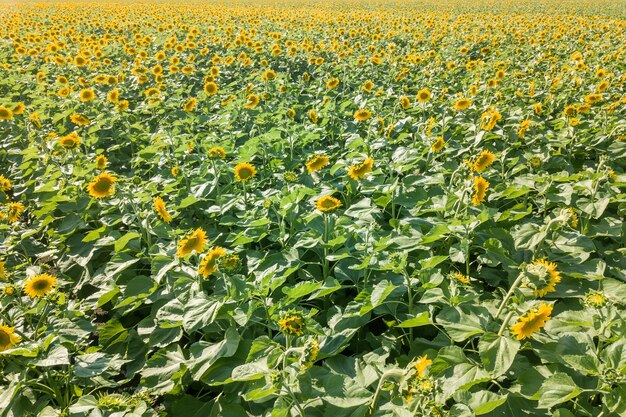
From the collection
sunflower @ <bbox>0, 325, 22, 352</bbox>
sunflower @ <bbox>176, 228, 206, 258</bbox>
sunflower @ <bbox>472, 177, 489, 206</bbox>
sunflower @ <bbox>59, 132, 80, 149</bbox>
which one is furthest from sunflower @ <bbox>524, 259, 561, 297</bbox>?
sunflower @ <bbox>59, 132, 80, 149</bbox>

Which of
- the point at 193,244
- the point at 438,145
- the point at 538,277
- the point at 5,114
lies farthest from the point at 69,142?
the point at 538,277

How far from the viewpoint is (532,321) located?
5.60ft

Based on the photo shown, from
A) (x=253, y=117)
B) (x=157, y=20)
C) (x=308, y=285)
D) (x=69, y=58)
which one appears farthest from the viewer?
(x=157, y=20)

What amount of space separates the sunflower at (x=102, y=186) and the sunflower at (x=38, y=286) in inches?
35.0

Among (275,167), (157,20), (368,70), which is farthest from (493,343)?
(157,20)

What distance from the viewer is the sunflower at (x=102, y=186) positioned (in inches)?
124

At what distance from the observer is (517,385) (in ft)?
6.06

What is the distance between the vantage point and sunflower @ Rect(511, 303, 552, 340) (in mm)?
1675

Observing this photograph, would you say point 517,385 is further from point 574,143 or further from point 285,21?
point 285,21

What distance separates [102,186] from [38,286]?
973 mm

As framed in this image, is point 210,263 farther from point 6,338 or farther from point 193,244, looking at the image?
point 6,338

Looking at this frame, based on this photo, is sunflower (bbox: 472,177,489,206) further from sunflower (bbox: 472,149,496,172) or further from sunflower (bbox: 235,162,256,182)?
sunflower (bbox: 235,162,256,182)

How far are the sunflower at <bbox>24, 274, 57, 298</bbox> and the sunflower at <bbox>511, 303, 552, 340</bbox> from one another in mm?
2525

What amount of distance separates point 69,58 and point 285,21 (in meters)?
8.82
